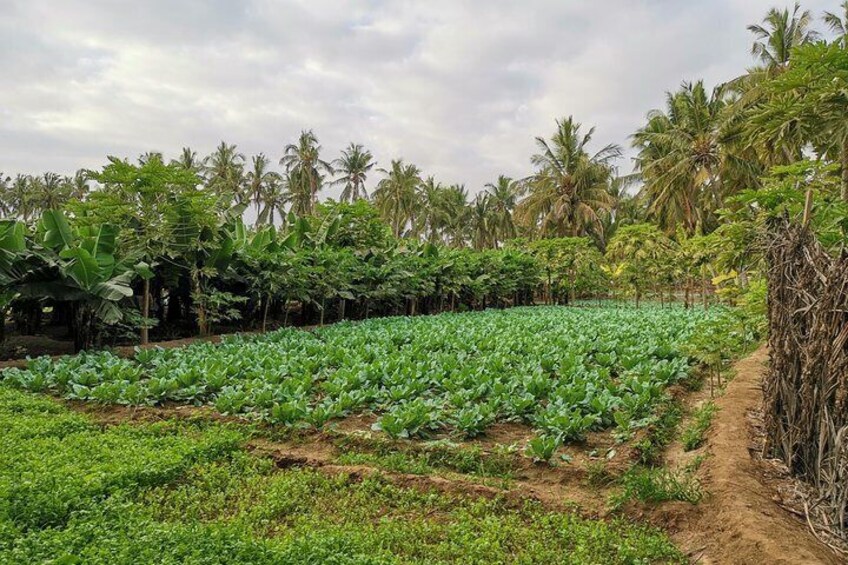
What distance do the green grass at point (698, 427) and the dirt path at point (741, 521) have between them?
249mm

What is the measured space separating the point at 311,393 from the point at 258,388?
680mm

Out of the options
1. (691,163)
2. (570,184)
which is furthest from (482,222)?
(691,163)

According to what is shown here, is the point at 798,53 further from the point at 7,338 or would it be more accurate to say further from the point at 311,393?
the point at 7,338

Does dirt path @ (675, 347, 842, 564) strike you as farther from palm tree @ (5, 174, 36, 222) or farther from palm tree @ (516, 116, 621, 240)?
palm tree @ (5, 174, 36, 222)

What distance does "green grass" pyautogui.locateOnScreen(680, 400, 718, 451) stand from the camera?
16.1 feet

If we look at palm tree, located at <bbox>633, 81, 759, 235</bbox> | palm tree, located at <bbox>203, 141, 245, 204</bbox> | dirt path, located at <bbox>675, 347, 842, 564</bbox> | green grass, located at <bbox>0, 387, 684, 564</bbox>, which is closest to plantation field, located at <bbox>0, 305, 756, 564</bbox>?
green grass, located at <bbox>0, 387, 684, 564</bbox>

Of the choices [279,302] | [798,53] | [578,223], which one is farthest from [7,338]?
[578,223]

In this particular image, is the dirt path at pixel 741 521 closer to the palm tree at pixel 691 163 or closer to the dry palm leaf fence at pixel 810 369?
the dry palm leaf fence at pixel 810 369

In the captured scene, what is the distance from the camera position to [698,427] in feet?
17.4

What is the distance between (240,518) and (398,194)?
4318 cm

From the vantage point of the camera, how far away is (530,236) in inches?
1812

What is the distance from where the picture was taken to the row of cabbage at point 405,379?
558 centimetres

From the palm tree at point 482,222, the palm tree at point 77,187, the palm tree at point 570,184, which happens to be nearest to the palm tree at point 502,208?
the palm tree at point 482,222

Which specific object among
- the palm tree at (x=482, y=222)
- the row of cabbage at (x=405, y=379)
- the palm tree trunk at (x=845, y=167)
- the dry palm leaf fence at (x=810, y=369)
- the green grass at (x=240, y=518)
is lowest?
the green grass at (x=240, y=518)
